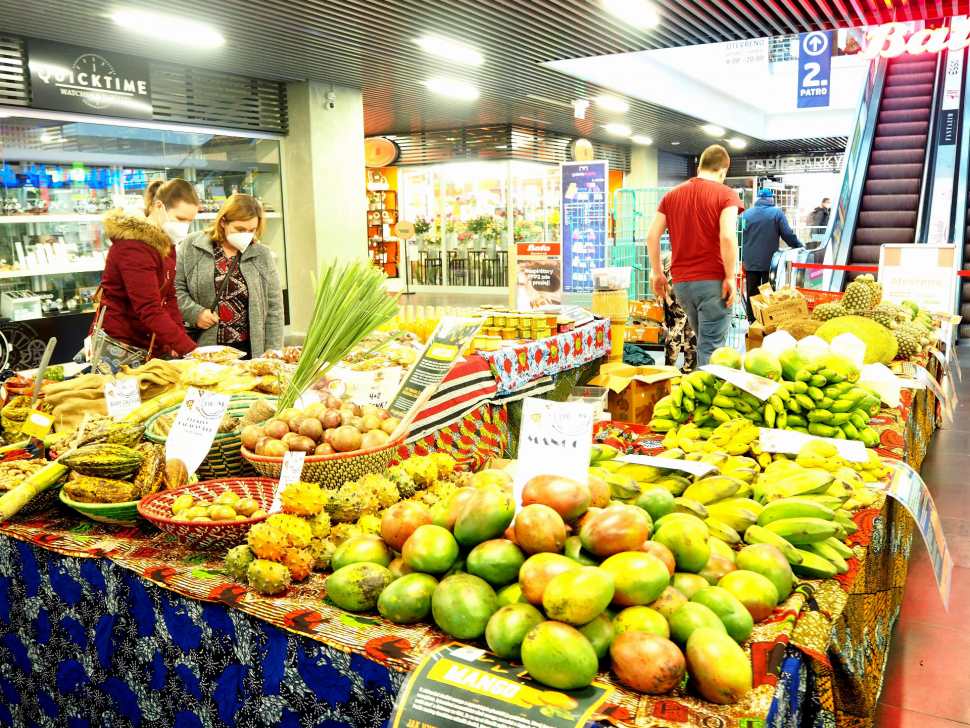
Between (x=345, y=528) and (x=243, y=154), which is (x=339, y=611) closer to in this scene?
(x=345, y=528)

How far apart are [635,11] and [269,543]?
6861 millimetres

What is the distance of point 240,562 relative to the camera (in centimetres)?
142

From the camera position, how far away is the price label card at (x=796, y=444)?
206cm

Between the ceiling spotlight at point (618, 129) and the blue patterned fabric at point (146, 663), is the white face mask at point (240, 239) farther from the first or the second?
the ceiling spotlight at point (618, 129)

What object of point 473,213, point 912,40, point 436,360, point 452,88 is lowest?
point 436,360

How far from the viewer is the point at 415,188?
16391 mm

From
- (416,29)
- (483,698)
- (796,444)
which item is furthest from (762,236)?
(483,698)

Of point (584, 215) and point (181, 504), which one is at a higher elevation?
point (584, 215)

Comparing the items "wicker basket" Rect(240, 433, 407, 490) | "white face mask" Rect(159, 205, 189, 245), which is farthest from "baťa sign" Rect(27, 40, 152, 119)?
"wicker basket" Rect(240, 433, 407, 490)

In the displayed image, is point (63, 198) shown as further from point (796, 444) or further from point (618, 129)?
point (618, 129)

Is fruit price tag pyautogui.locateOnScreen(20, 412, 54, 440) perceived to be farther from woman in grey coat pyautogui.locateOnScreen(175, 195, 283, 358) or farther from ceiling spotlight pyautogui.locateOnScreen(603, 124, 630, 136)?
ceiling spotlight pyautogui.locateOnScreen(603, 124, 630, 136)

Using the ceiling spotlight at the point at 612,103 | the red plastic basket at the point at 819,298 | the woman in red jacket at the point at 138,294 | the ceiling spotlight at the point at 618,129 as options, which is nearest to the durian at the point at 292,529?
the woman in red jacket at the point at 138,294

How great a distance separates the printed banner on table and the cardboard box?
2.52 meters

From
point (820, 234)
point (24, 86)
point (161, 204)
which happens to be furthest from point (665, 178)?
point (161, 204)
